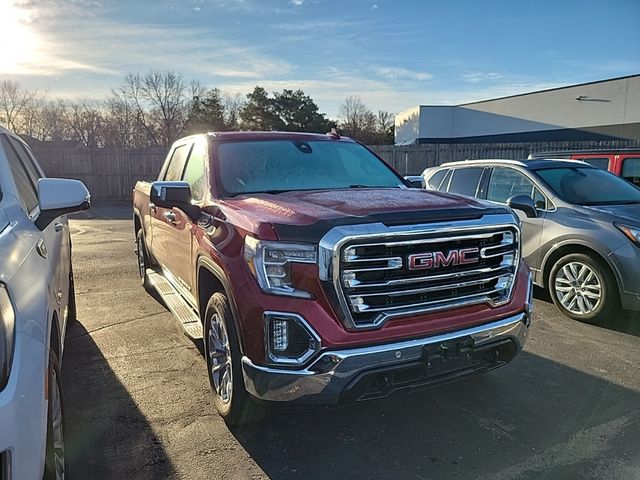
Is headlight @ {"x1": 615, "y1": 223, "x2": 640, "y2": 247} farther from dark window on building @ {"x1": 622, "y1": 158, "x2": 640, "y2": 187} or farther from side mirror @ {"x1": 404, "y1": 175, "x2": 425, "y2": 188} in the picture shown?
dark window on building @ {"x1": 622, "y1": 158, "x2": 640, "y2": 187}

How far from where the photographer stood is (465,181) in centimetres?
711

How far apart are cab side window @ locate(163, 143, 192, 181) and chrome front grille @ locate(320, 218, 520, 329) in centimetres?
278

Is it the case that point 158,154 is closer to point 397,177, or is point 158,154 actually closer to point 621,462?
point 397,177

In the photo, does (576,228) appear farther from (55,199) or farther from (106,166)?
(106,166)

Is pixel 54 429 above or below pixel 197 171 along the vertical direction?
below

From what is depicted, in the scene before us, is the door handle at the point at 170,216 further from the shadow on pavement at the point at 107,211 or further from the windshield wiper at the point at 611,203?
the shadow on pavement at the point at 107,211

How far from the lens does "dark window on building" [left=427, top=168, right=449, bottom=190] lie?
7.56m

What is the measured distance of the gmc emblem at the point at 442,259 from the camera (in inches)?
110

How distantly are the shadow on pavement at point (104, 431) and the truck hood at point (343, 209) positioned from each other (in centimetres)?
156

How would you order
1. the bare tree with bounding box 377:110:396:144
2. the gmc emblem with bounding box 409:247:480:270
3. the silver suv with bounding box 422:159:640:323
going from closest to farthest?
the gmc emblem with bounding box 409:247:480:270
the silver suv with bounding box 422:159:640:323
the bare tree with bounding box 377:110:396:144

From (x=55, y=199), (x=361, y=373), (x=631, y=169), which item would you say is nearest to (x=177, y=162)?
(x=55, y=199)

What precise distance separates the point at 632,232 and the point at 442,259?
3.14 metres

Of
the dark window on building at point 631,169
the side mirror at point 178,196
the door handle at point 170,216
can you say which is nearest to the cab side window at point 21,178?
the side mirror at point 178,196

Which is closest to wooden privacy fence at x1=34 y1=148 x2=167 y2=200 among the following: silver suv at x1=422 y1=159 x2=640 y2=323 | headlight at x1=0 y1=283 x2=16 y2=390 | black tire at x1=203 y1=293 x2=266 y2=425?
silver suv at x1=422 y1=159 x2=640 y2=323
